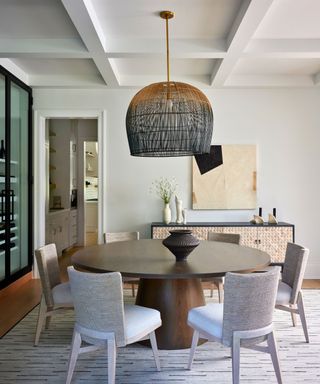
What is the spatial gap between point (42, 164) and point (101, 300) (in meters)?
3.44

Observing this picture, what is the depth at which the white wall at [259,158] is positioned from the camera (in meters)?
5.16

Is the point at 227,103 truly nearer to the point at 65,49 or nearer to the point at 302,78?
the point at 302,78

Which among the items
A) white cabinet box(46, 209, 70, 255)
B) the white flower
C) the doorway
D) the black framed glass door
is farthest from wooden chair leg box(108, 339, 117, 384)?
the doorway

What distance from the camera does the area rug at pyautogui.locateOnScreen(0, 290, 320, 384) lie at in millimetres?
2455

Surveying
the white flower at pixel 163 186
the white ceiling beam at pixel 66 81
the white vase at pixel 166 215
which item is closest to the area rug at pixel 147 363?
the white vase at pixel 166 215

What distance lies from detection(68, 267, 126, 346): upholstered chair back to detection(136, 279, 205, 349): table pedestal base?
0.77 metres

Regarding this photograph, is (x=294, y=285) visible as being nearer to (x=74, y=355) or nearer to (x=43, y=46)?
(x=74, y=355)

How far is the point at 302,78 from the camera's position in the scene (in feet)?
16.2

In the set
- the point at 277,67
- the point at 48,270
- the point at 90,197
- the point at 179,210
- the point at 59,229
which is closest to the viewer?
the point at 48,270

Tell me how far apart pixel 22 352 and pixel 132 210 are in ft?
8.59

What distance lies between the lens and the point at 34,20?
3221 mm

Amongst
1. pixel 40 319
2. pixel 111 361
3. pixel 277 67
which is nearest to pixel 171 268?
pixel 111 361

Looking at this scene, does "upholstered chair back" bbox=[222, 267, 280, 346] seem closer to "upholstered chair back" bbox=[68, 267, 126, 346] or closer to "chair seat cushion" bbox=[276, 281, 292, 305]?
"upholstered chair back" bbox=[68, 267, 126, 346]

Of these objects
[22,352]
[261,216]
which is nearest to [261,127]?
[261,216]
